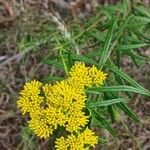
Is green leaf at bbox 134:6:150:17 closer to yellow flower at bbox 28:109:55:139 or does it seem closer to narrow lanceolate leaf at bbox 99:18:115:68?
narrow lanceolate leaf at bbox 99:18:115:68

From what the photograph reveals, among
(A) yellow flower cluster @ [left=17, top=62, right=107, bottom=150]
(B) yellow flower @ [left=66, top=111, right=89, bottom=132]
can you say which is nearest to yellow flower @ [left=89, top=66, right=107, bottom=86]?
(A) yellow flower cluster @ [left=17, top=62, right=107, bottom=150]

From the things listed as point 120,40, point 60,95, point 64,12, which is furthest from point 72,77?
point 64,12

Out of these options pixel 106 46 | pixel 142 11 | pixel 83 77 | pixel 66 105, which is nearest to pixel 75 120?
pixel 66 105

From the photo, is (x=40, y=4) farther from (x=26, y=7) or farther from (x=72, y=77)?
(x=72, y=77)

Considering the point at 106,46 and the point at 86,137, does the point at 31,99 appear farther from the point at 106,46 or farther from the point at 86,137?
the point at 106,46

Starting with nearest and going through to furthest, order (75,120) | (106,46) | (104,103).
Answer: (75,120) < (104,103) < (106,46)

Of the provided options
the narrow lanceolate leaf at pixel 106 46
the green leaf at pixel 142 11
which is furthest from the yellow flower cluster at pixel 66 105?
the green leaf at pixel 142 11

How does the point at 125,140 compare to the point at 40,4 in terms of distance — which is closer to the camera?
the point at 125,140

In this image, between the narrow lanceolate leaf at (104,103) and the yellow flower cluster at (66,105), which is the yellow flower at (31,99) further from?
the narrow lanceolate leaf at (104,103)
